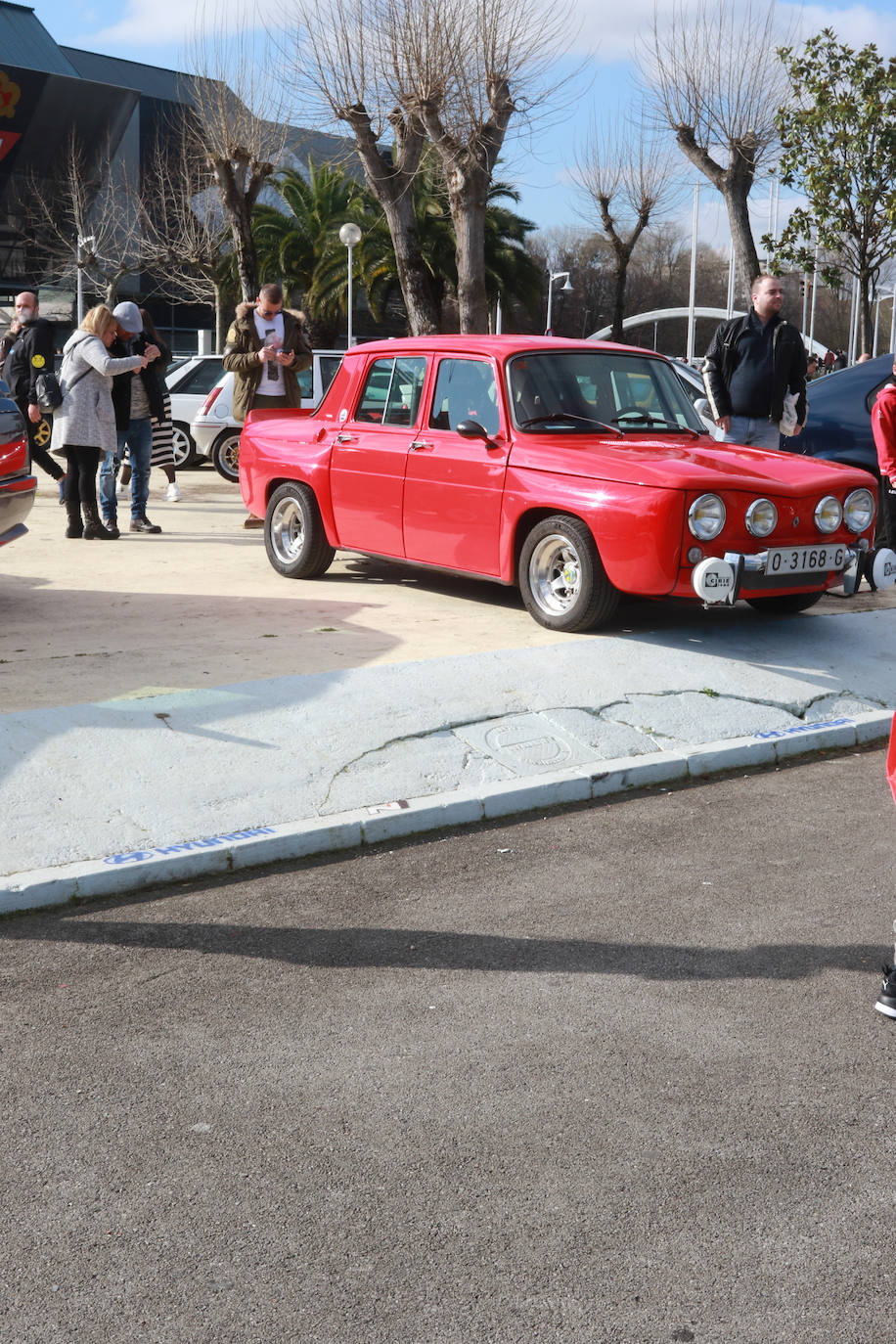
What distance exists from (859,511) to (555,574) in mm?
1695

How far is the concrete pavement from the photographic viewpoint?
4965 mm

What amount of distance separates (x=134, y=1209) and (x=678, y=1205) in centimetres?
109

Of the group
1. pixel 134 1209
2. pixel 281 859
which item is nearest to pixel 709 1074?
pixel 134 1209

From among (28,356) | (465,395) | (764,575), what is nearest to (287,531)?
(465,395)

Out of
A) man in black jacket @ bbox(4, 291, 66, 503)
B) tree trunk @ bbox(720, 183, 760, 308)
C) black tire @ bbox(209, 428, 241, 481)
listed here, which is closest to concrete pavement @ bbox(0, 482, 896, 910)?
man in black jacket @ bbox(4, 291, 66, 503)

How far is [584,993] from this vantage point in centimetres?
380

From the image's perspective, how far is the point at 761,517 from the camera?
714 cm

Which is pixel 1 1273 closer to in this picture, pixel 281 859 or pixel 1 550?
pixel 281 859

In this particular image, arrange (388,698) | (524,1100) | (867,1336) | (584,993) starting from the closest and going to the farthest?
(867,1336) → (524,1100) → (584,993) → (388,698)

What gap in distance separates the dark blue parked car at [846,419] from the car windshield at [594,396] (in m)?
2.78

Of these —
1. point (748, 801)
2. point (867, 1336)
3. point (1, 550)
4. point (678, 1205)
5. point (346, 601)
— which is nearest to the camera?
point (867, 1336)

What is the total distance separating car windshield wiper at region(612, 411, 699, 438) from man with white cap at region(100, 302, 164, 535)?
492 cm

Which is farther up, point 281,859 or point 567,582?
point 567,582

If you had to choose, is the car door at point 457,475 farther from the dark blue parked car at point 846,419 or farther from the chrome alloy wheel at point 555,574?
the dark blue parked car at point 846,419
